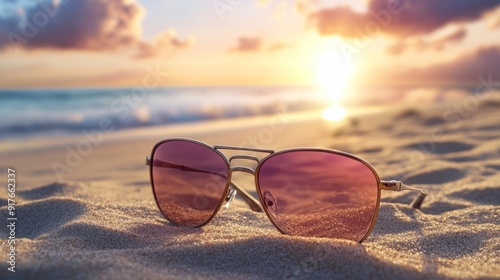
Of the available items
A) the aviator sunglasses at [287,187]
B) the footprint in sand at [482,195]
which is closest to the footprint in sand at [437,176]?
the footprint in sand at [482,195]

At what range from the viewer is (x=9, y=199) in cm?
279

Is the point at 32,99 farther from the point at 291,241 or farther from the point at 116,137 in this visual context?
the point at 291,241

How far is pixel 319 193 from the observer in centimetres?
207

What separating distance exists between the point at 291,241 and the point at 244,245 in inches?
7.1

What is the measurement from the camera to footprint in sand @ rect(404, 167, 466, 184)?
330 cm

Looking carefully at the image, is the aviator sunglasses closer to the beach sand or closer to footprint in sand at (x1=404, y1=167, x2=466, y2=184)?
the beach sand

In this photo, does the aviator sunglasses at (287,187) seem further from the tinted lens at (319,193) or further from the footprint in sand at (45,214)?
the footprint in sand at (45,214)

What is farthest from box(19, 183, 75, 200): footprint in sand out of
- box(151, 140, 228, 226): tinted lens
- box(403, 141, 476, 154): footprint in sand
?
box(403, 141, 476, 154): footprint in sand

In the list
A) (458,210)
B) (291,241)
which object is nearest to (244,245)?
(291,241)

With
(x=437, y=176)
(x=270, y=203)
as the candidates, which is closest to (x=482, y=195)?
(x=437, y=176)

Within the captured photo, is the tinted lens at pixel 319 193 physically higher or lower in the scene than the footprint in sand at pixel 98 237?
higher

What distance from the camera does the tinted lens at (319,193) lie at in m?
1.94

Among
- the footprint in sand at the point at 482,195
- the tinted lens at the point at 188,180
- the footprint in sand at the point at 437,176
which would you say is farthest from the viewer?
the footprint in sand at the point at 437,176

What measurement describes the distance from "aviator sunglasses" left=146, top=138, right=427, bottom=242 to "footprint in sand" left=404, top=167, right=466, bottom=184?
0.84 meters
